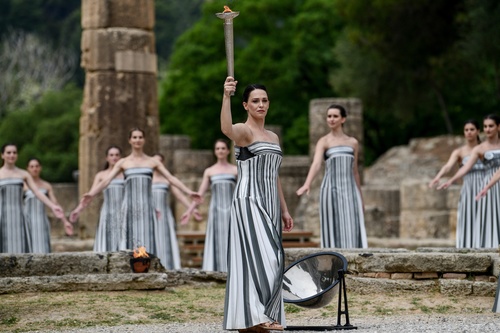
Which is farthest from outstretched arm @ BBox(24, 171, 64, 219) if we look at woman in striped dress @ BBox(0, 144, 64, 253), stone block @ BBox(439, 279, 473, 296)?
stone block @ BBox(439, 279, 473, 296)

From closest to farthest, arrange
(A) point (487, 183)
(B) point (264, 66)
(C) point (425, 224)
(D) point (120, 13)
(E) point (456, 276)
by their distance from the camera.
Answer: (E) point (456, 276) → (A) point (487, 183) → (D) point (120, 13) → (C) point (425, 224) → (B) point (264, 66)

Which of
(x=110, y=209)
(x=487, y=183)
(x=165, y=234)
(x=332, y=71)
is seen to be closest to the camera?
(x=487, y=183)

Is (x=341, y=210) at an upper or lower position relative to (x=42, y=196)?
lower

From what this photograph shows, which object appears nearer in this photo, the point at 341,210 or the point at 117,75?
the point at 341,210

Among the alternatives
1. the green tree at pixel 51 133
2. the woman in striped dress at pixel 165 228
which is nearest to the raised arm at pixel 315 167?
the woman in striped dress at pixel 165 228

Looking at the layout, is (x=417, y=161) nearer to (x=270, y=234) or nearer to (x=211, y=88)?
(x=211, y=88)

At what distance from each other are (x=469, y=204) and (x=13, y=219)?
5.85m

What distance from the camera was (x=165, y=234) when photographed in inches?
752

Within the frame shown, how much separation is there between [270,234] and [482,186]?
6.87m

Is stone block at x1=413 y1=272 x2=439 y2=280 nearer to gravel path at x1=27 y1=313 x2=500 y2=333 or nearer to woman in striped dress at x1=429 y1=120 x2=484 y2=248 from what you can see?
gravel path at x1=27 y1=313 x2=500 y2=333

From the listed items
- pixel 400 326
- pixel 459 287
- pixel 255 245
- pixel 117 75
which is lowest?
A: pixel 400 326

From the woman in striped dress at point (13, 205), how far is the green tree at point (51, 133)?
115 feet

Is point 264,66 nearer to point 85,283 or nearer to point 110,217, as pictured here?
A: point 110,217

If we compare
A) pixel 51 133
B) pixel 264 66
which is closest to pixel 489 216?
pixel 264 66
